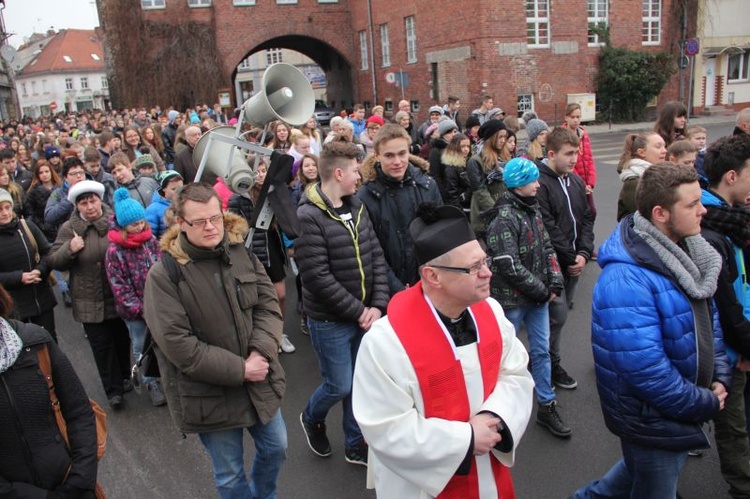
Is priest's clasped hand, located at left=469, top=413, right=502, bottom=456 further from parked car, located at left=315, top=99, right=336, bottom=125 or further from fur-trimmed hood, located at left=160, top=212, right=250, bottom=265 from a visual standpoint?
parked car, located at left=315, top=99, right=336, bottom=125

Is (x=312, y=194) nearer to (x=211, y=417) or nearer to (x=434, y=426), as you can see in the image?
(x=211, y=417)

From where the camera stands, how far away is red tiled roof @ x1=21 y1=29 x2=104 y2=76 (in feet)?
230

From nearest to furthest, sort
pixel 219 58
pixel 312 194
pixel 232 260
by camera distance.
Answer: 1. pixel 232 260
2. pixel 312 194
3. pixel 219 58

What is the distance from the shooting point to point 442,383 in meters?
2.22

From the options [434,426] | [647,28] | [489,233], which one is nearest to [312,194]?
[489,233]

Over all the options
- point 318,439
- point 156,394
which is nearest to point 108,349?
point 156,394

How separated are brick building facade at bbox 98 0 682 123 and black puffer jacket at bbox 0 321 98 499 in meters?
20.6

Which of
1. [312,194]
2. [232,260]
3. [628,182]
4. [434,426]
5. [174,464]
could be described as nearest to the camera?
[434,426]

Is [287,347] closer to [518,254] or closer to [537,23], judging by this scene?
[518,254]

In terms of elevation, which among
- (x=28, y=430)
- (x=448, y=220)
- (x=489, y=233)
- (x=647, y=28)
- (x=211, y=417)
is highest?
(x=647, y=28)

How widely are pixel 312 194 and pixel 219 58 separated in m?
30.9

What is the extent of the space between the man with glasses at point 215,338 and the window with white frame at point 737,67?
33.8m

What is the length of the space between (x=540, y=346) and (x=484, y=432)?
2071 millimetres

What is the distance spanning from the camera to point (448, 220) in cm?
229
